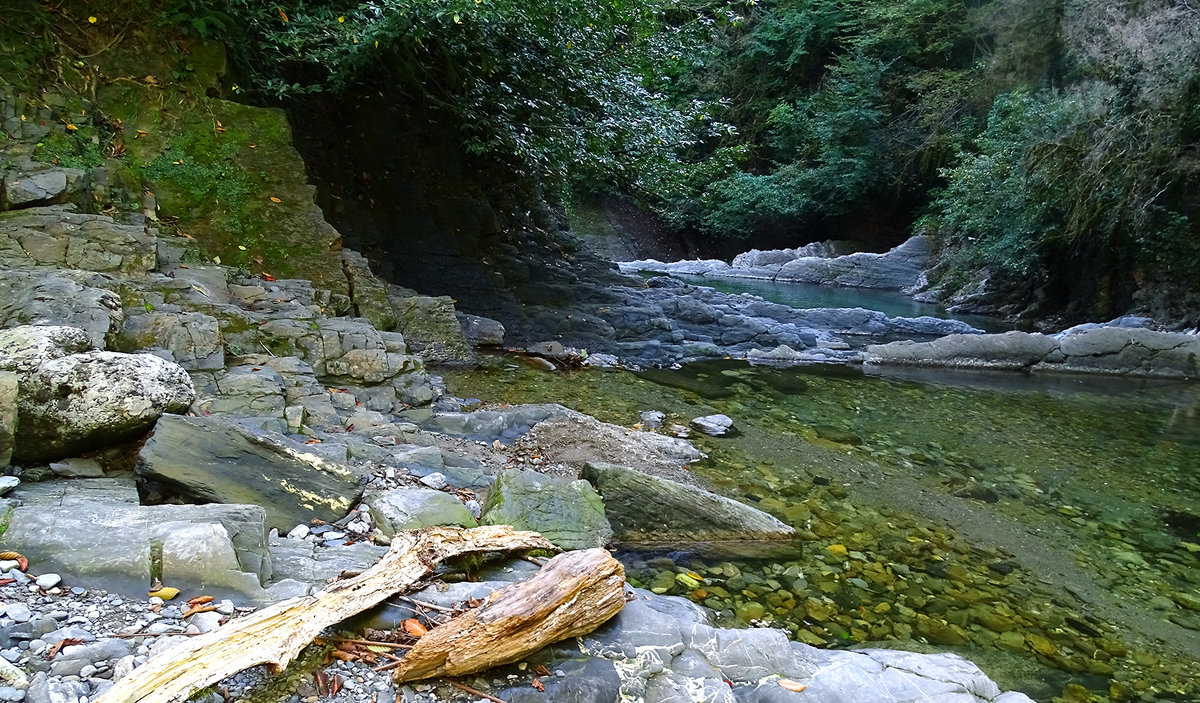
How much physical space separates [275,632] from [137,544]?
70 cm

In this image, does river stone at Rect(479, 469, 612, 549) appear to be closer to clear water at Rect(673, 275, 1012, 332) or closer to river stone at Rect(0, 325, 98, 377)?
river stone at Rect(0, 325, 98, 377)

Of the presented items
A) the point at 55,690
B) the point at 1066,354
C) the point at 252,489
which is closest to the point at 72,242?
the point at 252,489

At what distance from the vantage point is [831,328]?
586 inches

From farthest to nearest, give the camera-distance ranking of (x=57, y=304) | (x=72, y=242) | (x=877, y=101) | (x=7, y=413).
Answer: (x=877, y=101)
(x=72, y=242)
(x=57, y=304)
(x=7, y=413)

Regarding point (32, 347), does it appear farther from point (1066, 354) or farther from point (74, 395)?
point (1066, 354)

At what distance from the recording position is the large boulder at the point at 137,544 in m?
2.20

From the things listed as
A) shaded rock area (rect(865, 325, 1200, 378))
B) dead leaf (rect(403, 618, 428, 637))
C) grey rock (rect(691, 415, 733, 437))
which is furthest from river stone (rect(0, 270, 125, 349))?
shaded rock area (rect(865, 325, 1200, 378))

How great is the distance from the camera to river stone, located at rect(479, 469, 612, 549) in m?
4.01

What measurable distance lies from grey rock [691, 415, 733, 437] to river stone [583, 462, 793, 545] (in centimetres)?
233

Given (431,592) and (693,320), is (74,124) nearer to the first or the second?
(431,592)

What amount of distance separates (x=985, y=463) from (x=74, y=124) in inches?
378

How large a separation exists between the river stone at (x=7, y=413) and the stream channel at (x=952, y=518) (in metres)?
3.13

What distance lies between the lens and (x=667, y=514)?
15.4 ft

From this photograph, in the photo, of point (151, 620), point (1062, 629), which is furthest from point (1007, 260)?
point (151, 620)
